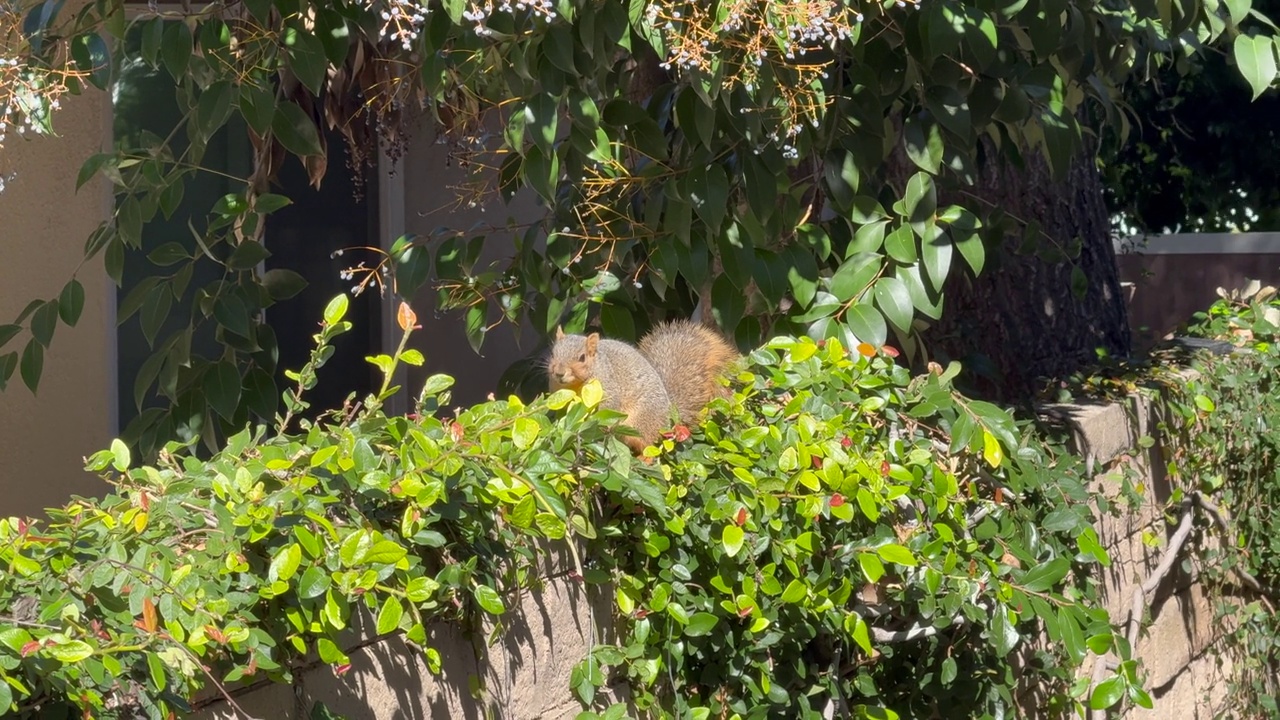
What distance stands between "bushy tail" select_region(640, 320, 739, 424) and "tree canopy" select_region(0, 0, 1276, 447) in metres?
0.13

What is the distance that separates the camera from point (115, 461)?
6.30 ft

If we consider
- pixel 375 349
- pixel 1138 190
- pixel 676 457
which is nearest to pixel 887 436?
pixel 676 457

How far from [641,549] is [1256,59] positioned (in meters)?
1.70

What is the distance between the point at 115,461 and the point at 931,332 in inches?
130

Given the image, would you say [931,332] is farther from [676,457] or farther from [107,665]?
[107,665]

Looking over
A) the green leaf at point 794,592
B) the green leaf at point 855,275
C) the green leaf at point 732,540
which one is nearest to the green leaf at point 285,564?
the green leaf at point 732,540

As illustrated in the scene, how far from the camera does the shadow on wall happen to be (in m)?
10.7

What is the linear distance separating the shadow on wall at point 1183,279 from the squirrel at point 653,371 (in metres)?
8.39

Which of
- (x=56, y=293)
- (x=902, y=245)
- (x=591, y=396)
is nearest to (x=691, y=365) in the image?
(x=902, y=245)

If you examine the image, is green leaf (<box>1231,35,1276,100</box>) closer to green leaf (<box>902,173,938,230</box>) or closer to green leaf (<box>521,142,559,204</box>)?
green leaf (<box>902,173,938,230</box>)

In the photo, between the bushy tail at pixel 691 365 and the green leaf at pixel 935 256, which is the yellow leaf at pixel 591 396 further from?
the green leaf at pixel 935 256

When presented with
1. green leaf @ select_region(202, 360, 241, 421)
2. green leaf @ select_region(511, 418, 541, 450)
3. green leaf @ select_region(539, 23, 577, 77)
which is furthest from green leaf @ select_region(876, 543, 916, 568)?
green leaf @ select_region(202, 360, 241, 421)

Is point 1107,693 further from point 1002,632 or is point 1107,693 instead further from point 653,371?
point 653,371

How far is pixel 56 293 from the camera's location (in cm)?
532
